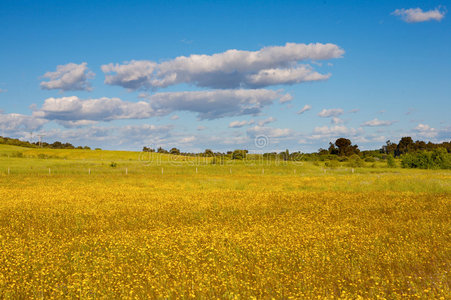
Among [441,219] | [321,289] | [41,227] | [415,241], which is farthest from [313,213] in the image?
[41,227]

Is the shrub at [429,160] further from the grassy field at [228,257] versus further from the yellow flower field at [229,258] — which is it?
the yellow flower field at [229,258]

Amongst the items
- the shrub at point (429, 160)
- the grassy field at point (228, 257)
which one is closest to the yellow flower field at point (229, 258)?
the grassy field at point (228, 257)

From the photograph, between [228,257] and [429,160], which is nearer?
[228,257]

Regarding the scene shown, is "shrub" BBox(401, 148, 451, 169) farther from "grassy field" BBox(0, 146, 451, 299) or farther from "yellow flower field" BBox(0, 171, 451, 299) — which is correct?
"yellow flower field" BBox(0, 171, 451, 299)

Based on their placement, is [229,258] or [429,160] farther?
[429,160]

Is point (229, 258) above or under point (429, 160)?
under

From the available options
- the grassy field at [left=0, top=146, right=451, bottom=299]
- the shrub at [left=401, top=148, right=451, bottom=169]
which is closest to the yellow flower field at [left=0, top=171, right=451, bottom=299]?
the grassy field at [left=0, top=146, right=451, bottom=299]

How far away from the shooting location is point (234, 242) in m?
9.96

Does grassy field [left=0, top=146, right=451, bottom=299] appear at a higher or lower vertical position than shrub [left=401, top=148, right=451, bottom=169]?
lower

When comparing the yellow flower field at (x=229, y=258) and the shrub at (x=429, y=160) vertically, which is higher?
the shrub at (x=429, y=160)

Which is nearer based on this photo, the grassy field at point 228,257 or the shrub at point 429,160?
the grassy field at point 228,257

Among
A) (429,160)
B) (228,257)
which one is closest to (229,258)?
(228,257)

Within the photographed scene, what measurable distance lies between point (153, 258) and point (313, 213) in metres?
9.25

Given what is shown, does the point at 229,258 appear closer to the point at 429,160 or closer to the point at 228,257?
the point at 228,257
